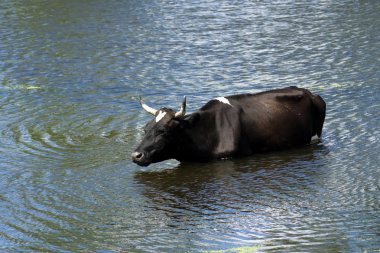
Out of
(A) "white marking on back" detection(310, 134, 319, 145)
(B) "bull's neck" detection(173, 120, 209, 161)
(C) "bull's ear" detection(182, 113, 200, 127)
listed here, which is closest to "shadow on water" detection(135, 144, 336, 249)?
(B) "bull's neck" detection(173, 120, 209, 161)

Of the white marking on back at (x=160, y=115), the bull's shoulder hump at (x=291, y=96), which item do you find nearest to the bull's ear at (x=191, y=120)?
the white marking on back at (x=160, y=115)

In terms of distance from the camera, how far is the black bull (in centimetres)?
1219

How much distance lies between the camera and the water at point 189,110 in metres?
9.30

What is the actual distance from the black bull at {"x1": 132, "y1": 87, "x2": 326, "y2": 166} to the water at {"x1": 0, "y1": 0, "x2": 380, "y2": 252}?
23 centimetres

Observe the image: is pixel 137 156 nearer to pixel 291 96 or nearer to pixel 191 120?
pixel 191 120

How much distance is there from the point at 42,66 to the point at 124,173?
26.0ft

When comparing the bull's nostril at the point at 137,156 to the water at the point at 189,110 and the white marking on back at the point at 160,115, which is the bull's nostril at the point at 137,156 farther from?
the white marking on back at the point at 160,115

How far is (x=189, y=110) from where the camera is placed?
47.9 ft

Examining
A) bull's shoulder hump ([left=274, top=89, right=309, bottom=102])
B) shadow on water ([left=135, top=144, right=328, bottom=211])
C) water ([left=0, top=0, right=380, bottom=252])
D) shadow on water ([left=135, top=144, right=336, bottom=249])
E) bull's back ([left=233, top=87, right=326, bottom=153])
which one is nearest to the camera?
shadow on water ([left=135, top=144, right=336, bottom=249])

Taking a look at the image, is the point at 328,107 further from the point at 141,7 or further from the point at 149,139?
the point at 141,7

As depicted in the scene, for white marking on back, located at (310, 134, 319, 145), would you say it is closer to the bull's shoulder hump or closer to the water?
the water

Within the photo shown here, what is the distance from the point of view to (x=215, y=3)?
88.7 ft

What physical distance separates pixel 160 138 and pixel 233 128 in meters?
1.04

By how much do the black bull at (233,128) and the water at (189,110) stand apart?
0.23 metres
